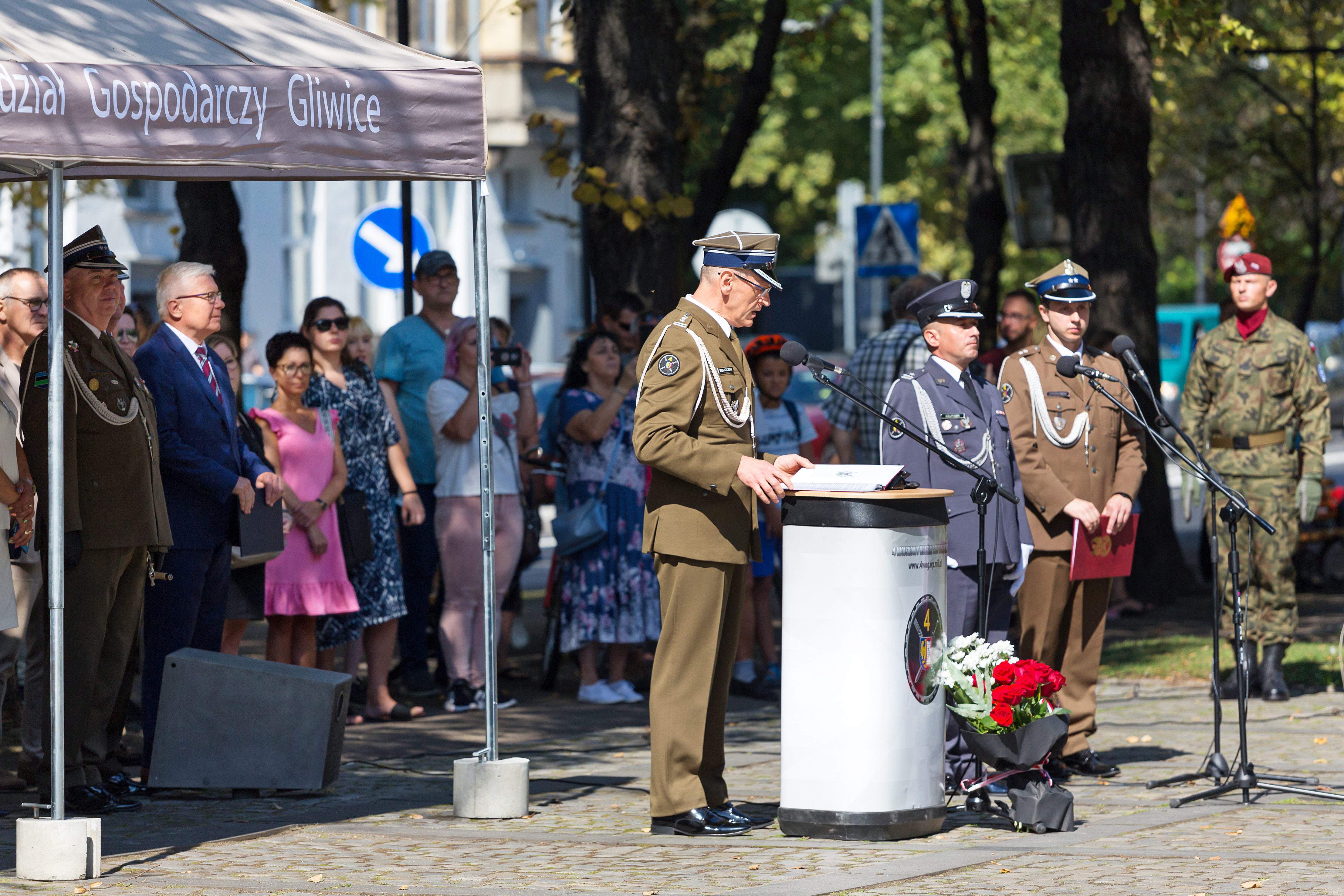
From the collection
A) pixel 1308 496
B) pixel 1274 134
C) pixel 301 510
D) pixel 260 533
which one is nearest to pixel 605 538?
pixel 301 510

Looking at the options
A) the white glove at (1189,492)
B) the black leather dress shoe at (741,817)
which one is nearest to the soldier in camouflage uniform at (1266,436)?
the white glove at (1189,492)

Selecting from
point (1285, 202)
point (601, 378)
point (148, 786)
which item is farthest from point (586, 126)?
point (1285, 202)

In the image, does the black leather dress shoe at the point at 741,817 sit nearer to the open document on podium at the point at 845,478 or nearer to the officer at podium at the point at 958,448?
the officer at podium at the point at 958,448

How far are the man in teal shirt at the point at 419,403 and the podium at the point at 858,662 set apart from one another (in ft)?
13.0

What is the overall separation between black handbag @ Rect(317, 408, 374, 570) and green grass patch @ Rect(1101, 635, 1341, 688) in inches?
179

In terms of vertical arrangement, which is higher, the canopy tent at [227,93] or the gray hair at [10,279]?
the canopy tent at [227,93]

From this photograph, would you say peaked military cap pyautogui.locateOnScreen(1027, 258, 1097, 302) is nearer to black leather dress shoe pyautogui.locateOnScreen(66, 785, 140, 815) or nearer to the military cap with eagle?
the military cap with eagle

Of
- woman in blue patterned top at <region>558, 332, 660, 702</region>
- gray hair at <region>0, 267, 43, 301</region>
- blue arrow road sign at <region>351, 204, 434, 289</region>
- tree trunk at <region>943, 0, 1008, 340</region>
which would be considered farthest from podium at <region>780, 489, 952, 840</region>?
tree trunk at <region>943, 0, 1008, 340</region>

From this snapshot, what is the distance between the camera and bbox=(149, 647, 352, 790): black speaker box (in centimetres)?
773

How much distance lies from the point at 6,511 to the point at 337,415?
270 cm

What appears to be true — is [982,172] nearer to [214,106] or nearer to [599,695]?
[599,695]

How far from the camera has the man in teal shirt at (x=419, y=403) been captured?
34.1 feet

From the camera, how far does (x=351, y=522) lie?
9.52 m

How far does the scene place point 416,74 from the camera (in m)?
6.89
